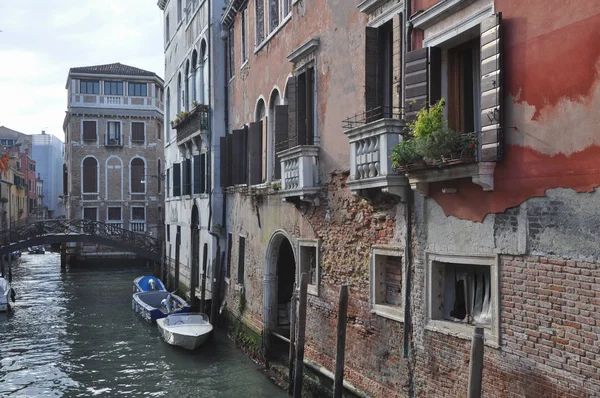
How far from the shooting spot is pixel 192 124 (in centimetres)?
1597

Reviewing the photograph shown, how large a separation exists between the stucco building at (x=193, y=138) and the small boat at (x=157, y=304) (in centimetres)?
50

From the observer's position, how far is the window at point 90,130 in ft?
105

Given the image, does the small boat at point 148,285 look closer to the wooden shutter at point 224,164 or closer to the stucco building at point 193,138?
the stucco building at point 193,138

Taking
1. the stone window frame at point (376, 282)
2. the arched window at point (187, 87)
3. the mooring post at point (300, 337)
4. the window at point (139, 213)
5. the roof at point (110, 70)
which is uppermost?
the roof at point (110, 70)

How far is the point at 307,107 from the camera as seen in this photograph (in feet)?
29.6

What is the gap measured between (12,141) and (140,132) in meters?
28.3

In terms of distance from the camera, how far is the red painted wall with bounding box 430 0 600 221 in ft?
14.2

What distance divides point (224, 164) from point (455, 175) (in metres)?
9.27

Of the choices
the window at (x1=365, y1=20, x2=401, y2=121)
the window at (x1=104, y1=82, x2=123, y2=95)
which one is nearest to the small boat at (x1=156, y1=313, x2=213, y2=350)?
the window at (x1=365, y1=20, x2=401, y2=121)

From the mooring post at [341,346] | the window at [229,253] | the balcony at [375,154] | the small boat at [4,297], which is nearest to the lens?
the balcony at [375,154]

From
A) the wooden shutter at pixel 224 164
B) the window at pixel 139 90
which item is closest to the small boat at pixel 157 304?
the wooden shutter at pixel 224 164

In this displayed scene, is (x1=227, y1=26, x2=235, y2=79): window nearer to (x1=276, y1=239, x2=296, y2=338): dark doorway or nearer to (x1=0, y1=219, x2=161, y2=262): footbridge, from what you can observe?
(x1=276, y1=239, x2=296, y2=338): dark doorway

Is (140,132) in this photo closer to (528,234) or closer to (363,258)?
(363,258)

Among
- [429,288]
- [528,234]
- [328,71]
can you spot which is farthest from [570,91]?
[328,71]
